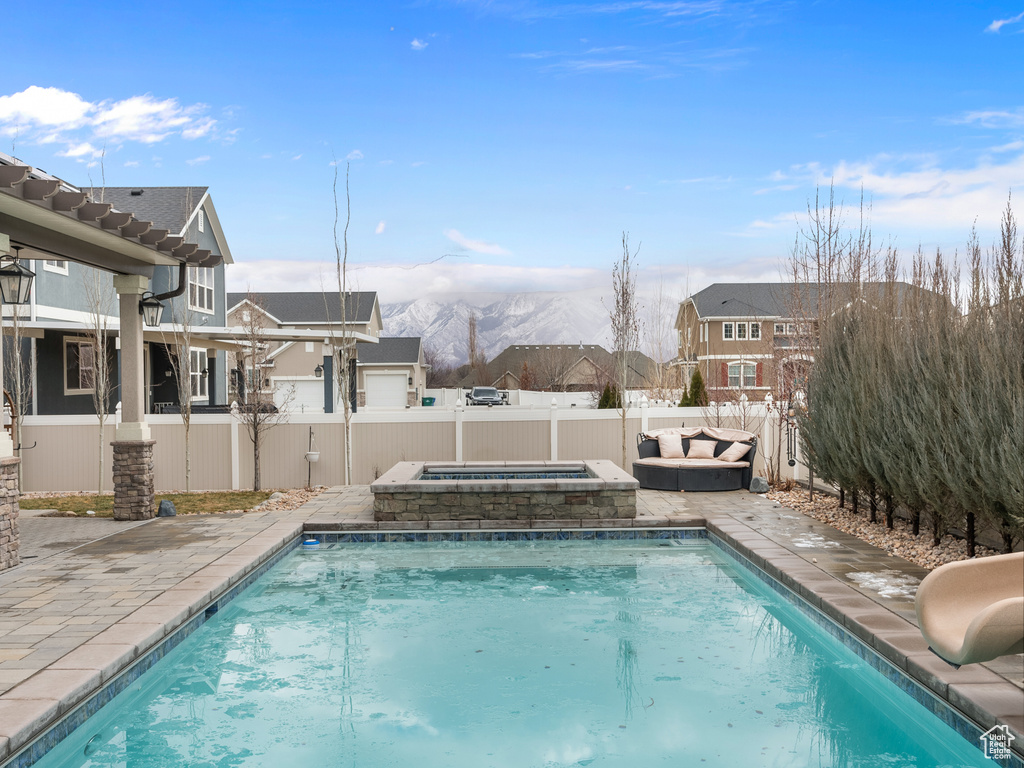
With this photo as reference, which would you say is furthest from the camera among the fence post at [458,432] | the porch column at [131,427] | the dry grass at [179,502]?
the fence post at [458,432]

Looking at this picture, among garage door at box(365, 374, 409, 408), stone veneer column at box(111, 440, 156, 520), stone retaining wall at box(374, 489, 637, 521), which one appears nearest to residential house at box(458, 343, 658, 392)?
garage door at box(365, 374, 409, 408)

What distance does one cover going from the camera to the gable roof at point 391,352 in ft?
125

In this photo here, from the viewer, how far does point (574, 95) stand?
19219 millimetres

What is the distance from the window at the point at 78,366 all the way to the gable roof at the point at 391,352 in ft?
70.2

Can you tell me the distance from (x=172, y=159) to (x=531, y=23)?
12.5 m

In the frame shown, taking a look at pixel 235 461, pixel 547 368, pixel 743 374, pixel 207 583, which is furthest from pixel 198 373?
pixel 547 368

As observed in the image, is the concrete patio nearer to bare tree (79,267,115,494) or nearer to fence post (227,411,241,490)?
fence post (227,411,241,490)

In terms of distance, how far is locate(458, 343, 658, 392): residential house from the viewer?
163 ft

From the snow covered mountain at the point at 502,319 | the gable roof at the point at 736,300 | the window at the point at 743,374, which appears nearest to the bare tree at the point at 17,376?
the gable roof at the point at 736,300

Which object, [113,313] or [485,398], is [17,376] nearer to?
[113,313]

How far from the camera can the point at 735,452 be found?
451 inches

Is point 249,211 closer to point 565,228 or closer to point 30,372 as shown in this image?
point 30,372

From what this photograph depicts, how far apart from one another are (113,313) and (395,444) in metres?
8.23

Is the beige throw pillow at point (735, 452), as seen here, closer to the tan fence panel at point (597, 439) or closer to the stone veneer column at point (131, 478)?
the tan fence panel at point (597, 439)
